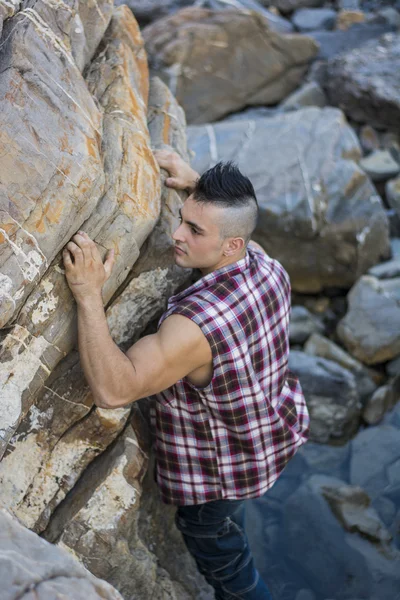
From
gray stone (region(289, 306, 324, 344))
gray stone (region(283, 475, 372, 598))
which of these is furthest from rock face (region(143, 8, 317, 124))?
gray stone (region(283, 475, 372, 598))

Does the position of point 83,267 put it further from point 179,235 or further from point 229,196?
point 229,196

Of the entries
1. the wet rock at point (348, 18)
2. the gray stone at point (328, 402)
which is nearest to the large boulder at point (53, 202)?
the gray stone at point (328, 402)

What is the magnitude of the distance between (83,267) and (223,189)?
2.73 feet

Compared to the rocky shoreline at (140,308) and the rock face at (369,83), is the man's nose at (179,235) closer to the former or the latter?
the rocky shoreline at (140,308)

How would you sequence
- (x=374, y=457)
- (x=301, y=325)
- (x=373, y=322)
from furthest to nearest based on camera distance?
1. (x=301, y=325)
2. (x=373, y=322)
3. (x=374, y=457)

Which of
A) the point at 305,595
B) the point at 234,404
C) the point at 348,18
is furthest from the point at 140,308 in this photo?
the point at 348,18

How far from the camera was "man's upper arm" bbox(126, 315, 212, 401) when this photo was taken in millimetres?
3172

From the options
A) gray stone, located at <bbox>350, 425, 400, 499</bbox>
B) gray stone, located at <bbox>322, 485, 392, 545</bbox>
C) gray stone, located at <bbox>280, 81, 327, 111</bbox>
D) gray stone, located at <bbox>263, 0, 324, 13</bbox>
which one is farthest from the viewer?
gray stone, located at <bbox>263, 0, 324, 13</bbox>

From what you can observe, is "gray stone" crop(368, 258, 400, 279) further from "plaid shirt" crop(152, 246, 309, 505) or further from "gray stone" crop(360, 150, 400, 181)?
"plaid shirt" crop(152, 246, 309, 505)

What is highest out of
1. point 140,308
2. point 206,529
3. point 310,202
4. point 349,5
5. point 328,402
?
point 140,308

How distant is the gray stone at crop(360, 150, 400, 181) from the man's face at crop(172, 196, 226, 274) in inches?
244

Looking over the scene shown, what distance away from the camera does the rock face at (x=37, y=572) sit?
217 cm

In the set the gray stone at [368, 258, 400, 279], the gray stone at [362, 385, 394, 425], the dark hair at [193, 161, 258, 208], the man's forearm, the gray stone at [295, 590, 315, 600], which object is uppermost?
the dark hair at [193, 161, 258, 208]

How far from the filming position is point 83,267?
315cm
